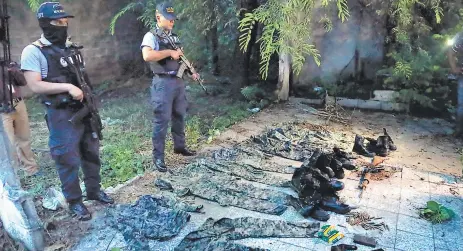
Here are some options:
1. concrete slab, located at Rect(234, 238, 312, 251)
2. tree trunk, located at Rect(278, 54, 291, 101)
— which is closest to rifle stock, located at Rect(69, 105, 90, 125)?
concrete slab, located at Rect(234, 238, 312, 251)

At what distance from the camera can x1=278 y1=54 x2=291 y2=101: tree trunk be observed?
303 inches

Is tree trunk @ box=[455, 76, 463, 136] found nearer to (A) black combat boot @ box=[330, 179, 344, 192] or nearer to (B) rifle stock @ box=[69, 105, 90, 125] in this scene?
(A) black combat boot @ box=[330, 179, 344, 192]

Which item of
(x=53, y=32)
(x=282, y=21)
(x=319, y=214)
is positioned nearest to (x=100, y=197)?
(x=53, y=32)

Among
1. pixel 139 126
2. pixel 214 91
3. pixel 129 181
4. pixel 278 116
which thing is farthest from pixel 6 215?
pixel 214 91

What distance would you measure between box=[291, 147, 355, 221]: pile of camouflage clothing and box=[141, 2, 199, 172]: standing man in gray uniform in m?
1.68

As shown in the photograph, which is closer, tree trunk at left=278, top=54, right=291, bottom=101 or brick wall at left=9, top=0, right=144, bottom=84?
tree trunk at left=278, top=54, right=291, bottom=101

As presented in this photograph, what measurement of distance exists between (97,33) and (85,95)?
21.0 feet

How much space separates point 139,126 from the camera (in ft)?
21.9

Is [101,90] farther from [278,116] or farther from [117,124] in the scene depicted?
[278,116]

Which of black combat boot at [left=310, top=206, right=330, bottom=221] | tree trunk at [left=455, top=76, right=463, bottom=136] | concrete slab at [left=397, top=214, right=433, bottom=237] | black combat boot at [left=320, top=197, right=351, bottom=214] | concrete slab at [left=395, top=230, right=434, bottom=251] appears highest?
tree trunk at [left=455, top=76, right=463, bottom=136]

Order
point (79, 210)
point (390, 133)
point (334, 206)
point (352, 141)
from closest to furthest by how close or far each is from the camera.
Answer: point (79, 210)
point (334, 206)
point (352, 141)
point (390, 133)

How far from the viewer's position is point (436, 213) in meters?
3.71

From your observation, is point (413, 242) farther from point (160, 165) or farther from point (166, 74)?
point (166, 74)

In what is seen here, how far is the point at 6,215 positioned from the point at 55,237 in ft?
1.41
